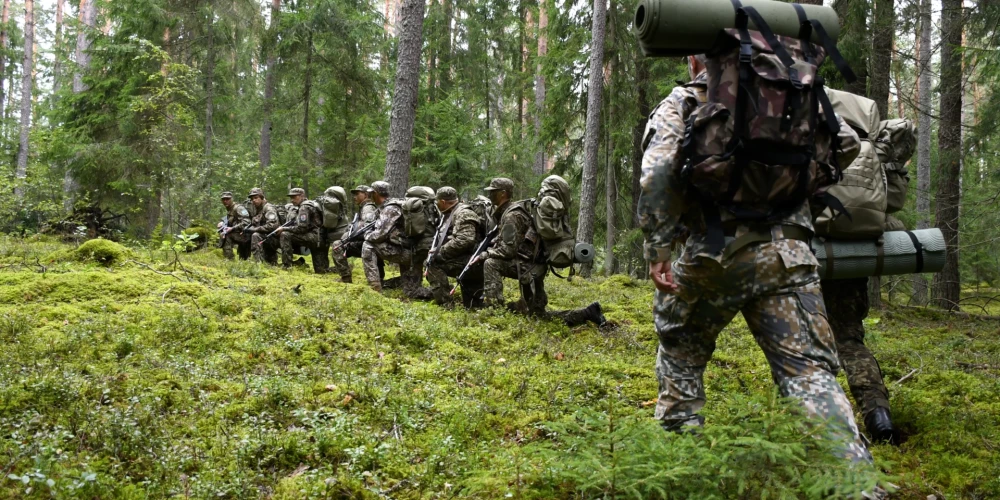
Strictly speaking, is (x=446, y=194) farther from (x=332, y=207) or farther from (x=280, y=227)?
(x=280, y=227)

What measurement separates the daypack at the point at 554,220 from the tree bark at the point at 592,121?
6028 mm

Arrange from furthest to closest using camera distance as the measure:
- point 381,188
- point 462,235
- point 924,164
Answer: point 924,164
point 381,188
point 462,235

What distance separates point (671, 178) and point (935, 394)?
3.60 meters

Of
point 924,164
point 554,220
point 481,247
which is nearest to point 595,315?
point 554,220

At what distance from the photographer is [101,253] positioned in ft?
28.6

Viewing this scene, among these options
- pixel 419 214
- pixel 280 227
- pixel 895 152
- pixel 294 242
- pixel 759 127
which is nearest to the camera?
pixel 759 127

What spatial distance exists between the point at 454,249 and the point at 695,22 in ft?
21.1

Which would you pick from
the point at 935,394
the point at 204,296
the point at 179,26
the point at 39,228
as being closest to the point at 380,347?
the point at 204,296

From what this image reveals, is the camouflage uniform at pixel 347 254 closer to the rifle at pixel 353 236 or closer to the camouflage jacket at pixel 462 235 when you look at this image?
the rifle at pixel 353 236

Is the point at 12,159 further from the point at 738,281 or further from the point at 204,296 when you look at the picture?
the point at 738,281

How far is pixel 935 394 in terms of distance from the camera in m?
4.92

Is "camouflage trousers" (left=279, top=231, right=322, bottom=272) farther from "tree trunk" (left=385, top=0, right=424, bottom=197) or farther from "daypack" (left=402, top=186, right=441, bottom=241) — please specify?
"daypack" (left=402, top=186, right=441, bottom=241)

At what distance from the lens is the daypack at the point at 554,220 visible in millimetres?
7570

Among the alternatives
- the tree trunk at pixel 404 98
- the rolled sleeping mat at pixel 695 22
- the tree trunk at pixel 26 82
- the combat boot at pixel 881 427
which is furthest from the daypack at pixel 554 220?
the tree trunk at pixel 26 82
